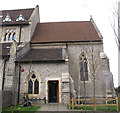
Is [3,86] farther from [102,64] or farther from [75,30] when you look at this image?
[75,30]

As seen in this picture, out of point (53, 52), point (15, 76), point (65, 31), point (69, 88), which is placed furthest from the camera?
point (65, 31)

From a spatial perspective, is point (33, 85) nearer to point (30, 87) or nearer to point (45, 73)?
point (30, 87)

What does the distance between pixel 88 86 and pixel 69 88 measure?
3.77 meters

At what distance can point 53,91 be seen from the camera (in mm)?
15477

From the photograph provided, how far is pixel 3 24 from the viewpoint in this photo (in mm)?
19875

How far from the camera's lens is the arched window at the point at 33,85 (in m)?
14.8

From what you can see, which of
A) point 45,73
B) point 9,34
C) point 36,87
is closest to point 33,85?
point 36,87

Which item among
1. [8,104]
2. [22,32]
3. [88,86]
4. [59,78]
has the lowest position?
[8,104]

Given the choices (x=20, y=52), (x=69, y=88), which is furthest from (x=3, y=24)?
(x=69, y=88)

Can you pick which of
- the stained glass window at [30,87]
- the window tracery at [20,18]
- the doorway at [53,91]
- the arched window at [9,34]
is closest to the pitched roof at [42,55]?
the stained glass window at [30,87]

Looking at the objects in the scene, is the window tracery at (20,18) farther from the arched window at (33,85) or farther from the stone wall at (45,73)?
the arched window at (33,85)

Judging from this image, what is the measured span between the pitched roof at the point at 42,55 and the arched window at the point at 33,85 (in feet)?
7.36

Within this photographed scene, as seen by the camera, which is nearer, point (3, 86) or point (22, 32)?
point (3, 86)

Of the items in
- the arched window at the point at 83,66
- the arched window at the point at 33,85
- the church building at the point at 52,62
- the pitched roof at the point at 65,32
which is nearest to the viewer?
the church building at the point at 52,62
